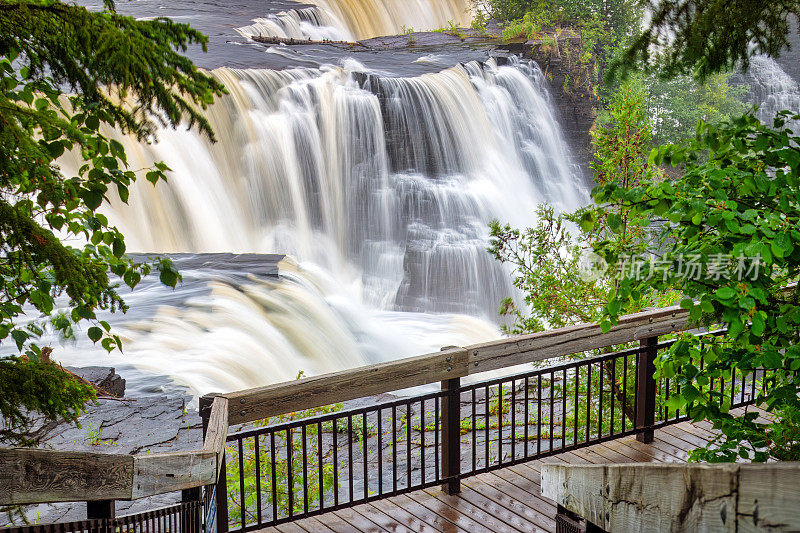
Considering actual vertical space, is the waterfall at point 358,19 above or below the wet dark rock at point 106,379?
above

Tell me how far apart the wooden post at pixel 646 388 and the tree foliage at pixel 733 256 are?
6.75 feet

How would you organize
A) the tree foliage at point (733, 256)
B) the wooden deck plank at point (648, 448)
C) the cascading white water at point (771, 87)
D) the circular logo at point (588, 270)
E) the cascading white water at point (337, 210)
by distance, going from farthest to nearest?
the cascading white water at point (771, 87)
the cascading white water at point (337, 210)
the circular logo at point (588, 270)
the wooden deck plank at point (648, 448)
the tree foliage at point (733, 256)

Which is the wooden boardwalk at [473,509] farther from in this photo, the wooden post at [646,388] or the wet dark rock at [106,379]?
the wet dark rock at [106,379]

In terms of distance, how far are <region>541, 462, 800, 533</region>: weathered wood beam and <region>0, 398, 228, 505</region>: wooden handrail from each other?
143 centimetres

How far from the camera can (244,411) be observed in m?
3.56

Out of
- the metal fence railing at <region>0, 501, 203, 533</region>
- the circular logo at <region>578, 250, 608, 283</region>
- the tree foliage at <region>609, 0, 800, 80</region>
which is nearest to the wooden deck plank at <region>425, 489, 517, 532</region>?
the metal fence railing at <region>0, 501, 203, 533</region>

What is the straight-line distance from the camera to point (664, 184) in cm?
251

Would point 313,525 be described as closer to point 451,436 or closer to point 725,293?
point 451,436

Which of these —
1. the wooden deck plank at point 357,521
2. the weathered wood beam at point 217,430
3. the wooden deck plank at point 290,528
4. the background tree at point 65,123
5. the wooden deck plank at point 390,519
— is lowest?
the wooden deck plank at point 390,519

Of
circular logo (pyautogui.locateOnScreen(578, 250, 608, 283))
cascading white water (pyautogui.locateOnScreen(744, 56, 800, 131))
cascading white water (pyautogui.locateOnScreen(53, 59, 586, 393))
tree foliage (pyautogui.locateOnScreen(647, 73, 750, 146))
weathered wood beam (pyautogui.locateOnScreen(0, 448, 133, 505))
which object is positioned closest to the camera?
weathered wood beam (pyautogui.locateOnScreen(0, 448, 133, 505))

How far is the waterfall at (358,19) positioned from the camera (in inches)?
739

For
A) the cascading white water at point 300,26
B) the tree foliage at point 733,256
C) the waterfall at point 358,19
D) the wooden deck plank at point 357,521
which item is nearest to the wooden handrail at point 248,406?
the wooden deck plank at point 357,521

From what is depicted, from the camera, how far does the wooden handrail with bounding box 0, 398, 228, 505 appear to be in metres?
2.13

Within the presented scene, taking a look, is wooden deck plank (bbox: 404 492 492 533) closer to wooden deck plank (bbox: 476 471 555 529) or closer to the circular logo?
wooden deck plank (bbox: 476 471 555 529)
